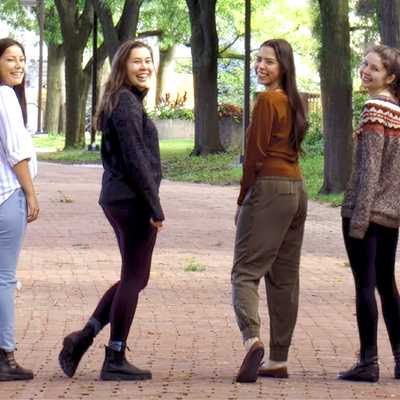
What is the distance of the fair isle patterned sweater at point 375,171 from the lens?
785cm

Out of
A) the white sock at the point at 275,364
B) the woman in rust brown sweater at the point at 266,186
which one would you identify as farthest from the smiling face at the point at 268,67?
the white sock at the point at 275,364

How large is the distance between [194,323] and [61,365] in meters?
2.56

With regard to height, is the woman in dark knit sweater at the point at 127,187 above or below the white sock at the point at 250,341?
above

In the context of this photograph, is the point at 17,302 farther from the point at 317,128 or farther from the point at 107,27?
the point at 107,27

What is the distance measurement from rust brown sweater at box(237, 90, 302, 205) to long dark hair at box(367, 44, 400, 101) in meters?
0.58

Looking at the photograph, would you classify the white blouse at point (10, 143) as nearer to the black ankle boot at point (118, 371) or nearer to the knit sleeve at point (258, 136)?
the black ankle boot at point (118, 371)

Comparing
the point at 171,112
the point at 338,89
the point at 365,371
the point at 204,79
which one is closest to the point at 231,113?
the point at 204,79

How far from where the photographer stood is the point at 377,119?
7902 mm

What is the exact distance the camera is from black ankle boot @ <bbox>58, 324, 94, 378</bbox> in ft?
26.3

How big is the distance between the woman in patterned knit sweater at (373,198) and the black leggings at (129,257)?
108 centimetres

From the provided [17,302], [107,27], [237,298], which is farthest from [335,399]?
[107,27]

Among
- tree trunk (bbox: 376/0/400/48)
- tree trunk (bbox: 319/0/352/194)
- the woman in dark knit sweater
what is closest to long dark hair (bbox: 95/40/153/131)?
the woman in dark knit sweater

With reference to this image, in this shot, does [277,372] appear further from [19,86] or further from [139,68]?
[19,86]

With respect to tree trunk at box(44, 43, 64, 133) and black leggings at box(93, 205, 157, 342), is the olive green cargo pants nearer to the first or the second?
black leggings at box(93, 205, 157, 342)
